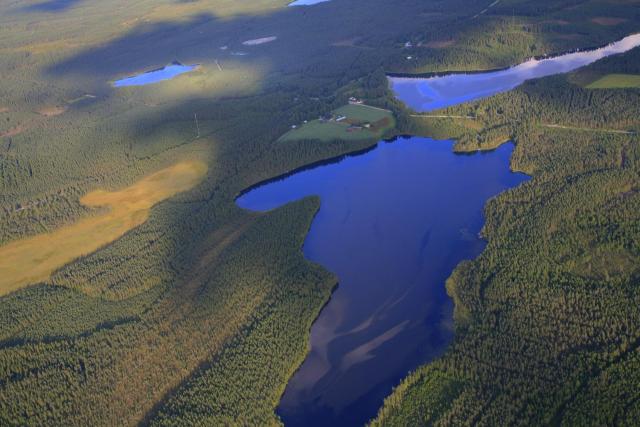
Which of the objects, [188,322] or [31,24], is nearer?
[188,322]

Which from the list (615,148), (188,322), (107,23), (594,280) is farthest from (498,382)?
(107,23)

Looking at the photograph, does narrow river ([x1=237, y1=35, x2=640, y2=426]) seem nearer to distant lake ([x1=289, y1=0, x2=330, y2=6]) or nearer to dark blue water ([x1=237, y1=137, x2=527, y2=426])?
dark blue water ([x1=237, y1=137, x2=527, y2=426])

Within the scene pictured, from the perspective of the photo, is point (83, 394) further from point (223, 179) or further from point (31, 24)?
point (31, 24)

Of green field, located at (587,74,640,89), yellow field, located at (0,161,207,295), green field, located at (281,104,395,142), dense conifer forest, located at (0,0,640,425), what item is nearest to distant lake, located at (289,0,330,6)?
dense conifer forest, located at (0,0,640,425)

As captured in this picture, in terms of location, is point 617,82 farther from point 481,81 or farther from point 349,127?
point 349,127

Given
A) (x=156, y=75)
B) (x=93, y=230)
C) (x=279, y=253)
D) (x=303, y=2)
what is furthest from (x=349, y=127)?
(x=303, y=2)

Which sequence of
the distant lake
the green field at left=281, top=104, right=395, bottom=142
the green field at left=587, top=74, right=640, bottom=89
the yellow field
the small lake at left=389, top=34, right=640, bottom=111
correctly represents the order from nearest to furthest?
the yellow field < the green field at left=281, top=104, right=395, bottom=142 < the green field at left=587, top=74, right=640, bottom=89 < the small lake at left=389, top=34, right=640, bottom=111 < the distant lake
